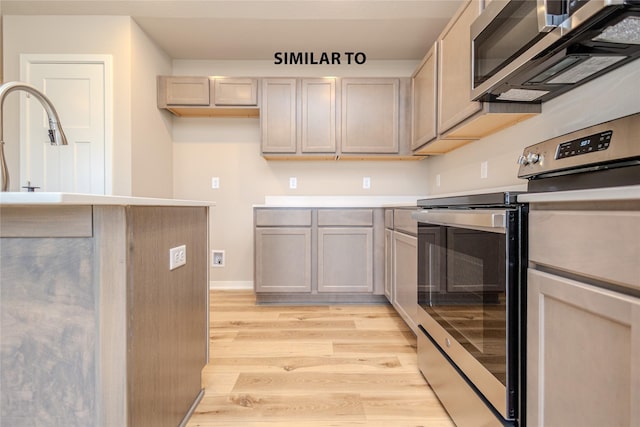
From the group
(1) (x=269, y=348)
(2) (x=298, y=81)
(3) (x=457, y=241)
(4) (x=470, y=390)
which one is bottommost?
(1) (x=269, y=348)

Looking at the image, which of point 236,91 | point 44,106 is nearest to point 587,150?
point 44,106

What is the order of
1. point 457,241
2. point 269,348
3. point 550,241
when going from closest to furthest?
point 550,241
point 457,241
point 269,348

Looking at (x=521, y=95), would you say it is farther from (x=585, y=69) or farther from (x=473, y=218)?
(x=473, y=218)

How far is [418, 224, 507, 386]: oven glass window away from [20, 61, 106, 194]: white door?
256cm

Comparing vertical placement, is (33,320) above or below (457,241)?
below

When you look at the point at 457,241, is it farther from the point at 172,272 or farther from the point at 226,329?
the point at 226,329

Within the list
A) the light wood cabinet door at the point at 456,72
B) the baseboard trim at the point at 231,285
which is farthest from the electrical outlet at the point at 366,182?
the baseboard trim at the point at 231,285

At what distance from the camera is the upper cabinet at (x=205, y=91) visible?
2979 millimetres

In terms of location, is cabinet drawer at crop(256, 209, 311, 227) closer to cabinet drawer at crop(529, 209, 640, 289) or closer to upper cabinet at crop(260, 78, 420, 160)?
upper cabinet at crop(260, 78, 420, 160)

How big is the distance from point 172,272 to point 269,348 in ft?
3.36

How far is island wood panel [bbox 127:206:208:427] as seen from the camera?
87 cm

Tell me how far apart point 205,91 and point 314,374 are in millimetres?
2555

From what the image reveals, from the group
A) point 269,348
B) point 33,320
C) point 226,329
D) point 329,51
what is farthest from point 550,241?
point 329,51

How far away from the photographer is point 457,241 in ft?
4.05
